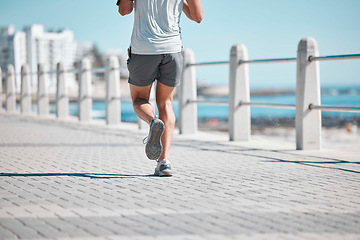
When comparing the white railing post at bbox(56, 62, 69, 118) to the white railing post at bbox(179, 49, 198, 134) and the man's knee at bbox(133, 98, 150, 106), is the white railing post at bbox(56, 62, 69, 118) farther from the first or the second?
the man's knee at bbox(133, 98, 150, 106)

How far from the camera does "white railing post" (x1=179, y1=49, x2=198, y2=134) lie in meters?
8.93

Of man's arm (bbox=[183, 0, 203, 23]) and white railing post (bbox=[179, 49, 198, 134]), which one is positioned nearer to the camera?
man's arm (bbox=[183, 0, 203, 23])

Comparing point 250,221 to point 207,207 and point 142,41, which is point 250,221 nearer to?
point 207,207

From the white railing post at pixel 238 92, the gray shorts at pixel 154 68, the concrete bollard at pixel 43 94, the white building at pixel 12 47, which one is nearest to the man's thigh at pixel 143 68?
the gray shorts at pixel 154 68

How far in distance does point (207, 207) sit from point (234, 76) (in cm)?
466

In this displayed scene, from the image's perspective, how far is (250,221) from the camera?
299 cm

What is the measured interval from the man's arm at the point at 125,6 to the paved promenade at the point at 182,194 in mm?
1370

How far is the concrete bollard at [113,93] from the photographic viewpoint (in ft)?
36.8

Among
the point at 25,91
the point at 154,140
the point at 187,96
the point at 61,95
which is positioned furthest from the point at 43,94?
the point at 154,140

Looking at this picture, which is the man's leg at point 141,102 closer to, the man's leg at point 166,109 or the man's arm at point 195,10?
the man's leg at point 166,109

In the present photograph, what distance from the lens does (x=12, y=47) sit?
18300 centimetres

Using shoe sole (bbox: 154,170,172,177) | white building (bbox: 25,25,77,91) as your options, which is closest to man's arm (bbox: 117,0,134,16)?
shoe sole (bbox: 154,170,172,177)

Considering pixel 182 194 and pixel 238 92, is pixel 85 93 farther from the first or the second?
pixel 182 194

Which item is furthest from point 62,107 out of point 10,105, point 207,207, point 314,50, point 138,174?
point 207,207
